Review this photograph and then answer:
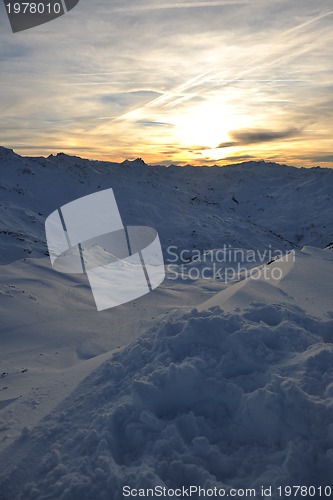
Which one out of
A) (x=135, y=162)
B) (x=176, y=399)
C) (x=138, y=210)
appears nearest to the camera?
(x=176, y=399)

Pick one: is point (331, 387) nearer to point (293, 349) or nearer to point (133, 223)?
point (293, 349)

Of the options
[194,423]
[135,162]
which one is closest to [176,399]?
[194,423]

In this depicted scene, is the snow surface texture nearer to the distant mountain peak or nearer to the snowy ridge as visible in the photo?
the snowy ridge

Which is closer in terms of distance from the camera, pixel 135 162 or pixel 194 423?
pixel 194 423

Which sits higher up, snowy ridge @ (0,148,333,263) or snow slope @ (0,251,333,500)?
snow slope @ (0,251,333,500)

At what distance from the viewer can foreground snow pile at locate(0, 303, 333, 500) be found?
2879mm

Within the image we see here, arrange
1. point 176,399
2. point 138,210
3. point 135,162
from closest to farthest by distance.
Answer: point 176,399, point 138,210, point 135,162

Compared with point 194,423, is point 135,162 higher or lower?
lower

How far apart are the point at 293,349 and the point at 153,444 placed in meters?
1.94

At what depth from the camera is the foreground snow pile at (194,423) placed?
2.88m

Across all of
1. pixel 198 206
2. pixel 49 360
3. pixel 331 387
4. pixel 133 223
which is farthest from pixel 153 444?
pixel 198 206

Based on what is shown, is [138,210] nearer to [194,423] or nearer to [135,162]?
[135,162]

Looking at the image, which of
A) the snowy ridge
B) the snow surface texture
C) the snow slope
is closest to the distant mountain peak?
the snowy ridge

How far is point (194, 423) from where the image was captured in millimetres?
3279
